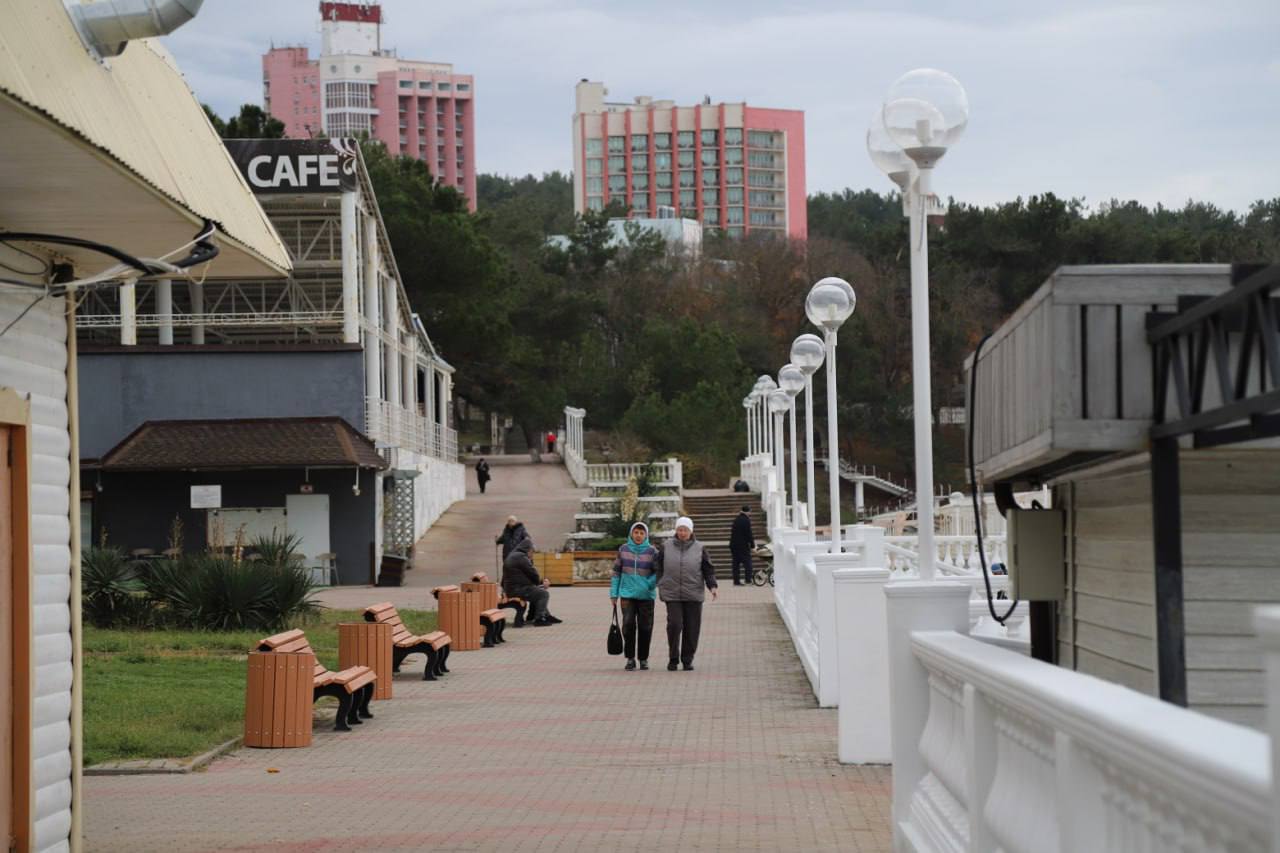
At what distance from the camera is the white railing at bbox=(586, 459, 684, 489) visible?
182 feet

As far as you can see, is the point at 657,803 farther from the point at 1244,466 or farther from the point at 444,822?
the point at 1244,466

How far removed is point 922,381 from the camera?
8234 mm

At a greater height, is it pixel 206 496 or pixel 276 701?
pixel 206 496

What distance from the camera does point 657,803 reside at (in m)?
10.1

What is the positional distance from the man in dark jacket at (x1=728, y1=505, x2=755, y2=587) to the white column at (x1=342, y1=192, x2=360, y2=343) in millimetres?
11555

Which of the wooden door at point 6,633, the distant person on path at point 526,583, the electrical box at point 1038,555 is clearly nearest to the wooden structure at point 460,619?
the distant person on path at point 526,583

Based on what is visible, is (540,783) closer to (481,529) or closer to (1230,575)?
(1230,575)

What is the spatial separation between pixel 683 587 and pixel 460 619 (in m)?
4.81

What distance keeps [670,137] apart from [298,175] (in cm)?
12870

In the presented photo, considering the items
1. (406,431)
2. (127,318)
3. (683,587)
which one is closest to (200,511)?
(127,318)

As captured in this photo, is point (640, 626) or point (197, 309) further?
point (197, 309)

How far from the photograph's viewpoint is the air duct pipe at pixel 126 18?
262 inches

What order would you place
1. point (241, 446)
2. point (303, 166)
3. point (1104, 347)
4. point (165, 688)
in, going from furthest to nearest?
point (303, 166)
point (241, 446)
point (165, 688)
point (1104, 347)

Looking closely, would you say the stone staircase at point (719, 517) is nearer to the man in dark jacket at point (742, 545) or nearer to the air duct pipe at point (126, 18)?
the man in dark jacket at point (742, 545)
